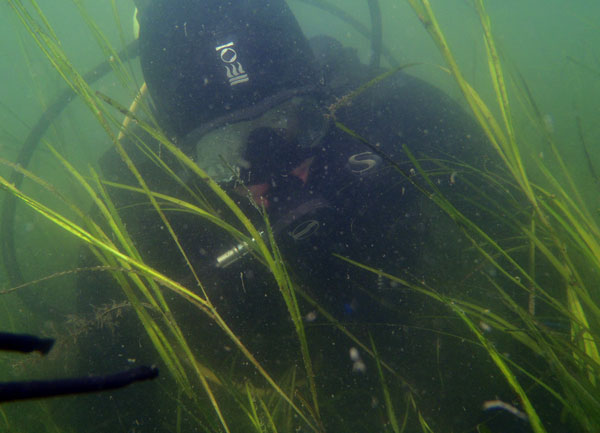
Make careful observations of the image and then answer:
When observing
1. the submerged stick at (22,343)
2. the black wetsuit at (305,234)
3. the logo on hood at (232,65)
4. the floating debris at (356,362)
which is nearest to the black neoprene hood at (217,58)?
the logo on hood at (232,65)

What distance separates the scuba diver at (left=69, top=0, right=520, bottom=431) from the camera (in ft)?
7.93

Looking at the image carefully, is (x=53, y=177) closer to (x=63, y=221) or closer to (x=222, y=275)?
(x=222, y=275)

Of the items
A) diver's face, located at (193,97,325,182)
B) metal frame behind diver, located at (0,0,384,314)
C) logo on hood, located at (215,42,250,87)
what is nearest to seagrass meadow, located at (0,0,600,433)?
diver's face, located at (193,97,325,182)

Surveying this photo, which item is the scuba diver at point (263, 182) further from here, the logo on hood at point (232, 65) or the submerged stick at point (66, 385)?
the submerged stick at point (66, 385)

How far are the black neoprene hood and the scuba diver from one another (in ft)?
0.04

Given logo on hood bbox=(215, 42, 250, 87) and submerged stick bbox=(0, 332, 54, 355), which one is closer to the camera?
submerged stick bbox=(0, 332, 54, 355)

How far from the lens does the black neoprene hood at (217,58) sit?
2.51 m

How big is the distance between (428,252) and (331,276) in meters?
0.83

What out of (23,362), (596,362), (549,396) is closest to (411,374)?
(549,396)

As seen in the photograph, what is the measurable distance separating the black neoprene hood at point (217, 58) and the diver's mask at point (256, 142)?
0.16m

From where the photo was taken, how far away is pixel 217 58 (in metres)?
2.54

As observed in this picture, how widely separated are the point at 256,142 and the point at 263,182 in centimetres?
32

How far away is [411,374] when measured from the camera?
224 cm

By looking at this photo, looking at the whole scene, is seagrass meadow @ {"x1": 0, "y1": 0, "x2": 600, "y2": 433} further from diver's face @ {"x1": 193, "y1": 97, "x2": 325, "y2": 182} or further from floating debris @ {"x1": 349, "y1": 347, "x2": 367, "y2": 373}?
diver's face @ {"x1": 193, "y1": 97, "x2": 325, "y2": 182}
